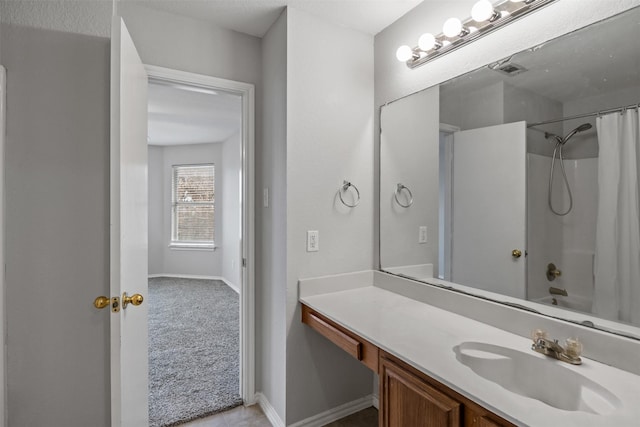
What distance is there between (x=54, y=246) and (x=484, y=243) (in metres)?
2.04

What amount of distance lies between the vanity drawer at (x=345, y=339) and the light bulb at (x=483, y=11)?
1.47 meters

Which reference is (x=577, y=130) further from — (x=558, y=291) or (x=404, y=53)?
(x=404, y=53)

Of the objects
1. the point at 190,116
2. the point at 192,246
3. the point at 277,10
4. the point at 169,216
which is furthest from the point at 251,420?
the point at 169,216

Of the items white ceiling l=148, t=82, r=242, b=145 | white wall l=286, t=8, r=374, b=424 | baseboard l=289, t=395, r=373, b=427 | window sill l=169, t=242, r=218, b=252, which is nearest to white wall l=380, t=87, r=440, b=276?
white wall l=286, t=8, r=374, b=424

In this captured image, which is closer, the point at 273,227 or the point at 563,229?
the point at 563,229

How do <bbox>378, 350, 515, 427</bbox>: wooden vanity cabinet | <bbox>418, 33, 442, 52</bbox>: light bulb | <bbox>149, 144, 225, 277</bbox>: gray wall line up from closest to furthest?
1. <bbox>378, 350, 515, 427</bbox>: wooden vanity cabinet
2. <bbox>418, 33, 442, 52</bbox>: light bulb
3. <bbox>149, 144, 225, 277</bbox>: gray wall

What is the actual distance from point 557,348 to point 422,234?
2.90 ft

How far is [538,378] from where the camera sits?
108cm

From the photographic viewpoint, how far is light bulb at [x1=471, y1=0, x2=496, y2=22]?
135cm

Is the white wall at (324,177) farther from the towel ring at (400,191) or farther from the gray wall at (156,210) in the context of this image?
the gray wall at (156,210)

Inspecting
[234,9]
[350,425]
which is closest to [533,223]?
[350,425]

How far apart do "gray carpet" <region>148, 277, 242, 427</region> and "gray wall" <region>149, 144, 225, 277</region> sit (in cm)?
100

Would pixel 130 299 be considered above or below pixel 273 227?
below

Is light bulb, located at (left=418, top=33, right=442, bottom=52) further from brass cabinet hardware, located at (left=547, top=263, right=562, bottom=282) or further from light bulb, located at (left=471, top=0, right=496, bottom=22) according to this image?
brass cabinet hardware, located at (left=547, top=263, right=562, bottom=282)
